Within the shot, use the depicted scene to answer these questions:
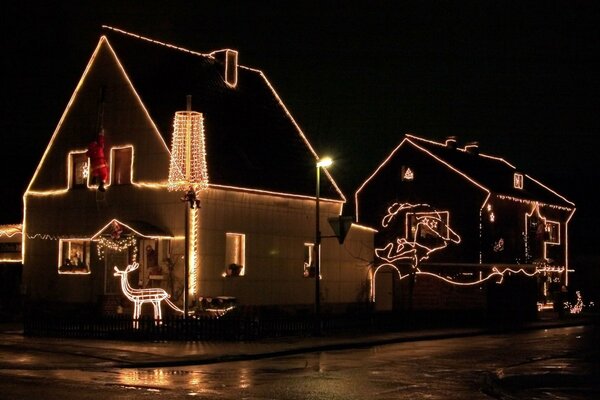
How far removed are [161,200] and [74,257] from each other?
4854mm

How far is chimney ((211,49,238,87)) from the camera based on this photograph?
40531 millimetres

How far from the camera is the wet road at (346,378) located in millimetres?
15672

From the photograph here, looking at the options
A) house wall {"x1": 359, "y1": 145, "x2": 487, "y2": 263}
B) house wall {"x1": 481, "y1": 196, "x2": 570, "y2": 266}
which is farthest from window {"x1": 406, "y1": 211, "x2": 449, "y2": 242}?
house wall {"x1": 481, "y1": 196, "x2": 570, "y2": 266}

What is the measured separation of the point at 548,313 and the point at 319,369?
3608cm

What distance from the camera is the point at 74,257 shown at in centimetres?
3653

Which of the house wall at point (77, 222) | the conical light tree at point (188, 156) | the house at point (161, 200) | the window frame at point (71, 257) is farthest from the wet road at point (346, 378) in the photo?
the window frame at point (71, 257)

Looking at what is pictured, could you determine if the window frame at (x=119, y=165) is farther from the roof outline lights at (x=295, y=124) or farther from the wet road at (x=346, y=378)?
the wet road at (x=346, y=378)

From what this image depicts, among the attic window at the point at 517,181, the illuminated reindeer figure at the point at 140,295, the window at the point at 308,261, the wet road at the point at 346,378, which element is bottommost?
the wet road at the point at 346,378

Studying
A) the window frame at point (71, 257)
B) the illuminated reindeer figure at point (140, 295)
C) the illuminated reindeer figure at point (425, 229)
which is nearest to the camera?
the illuminated reindeer figure at point (140, 295)

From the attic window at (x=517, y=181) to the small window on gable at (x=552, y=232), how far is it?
3528 millimetres

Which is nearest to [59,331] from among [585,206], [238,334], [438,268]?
[238,334]

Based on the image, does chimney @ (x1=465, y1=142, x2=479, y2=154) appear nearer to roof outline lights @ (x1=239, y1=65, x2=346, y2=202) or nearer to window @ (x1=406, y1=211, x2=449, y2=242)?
window @ (x1=406, y1=211, x2=449, y2=242)

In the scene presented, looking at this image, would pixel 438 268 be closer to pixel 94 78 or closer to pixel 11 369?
pixel 94 78

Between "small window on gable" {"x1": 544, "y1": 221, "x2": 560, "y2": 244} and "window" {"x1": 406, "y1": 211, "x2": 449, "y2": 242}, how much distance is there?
997 centimetres
